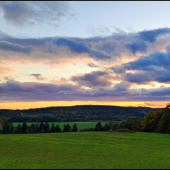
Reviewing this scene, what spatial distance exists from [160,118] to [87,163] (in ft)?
202

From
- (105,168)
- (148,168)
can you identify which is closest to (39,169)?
(105,168)

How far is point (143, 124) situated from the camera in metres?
80.6

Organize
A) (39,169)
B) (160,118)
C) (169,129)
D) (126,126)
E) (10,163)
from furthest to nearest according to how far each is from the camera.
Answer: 1. (126,126)
2. (160,118)
3. (169,129)
4. (10,163)
5. (39,169)

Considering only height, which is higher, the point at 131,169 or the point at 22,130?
the point at 131,169

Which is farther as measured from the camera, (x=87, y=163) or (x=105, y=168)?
(x=87, y=163)

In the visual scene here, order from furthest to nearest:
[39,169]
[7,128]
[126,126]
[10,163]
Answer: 1. [7,128]
2. [126,126]
3. [10,163]
4. [39,169]

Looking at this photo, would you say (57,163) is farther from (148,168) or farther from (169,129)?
(169,129)

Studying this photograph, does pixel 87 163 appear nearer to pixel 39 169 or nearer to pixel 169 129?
pixel 39 169

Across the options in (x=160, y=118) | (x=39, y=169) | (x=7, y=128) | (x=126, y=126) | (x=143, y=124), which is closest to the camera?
(x=39, y=169)

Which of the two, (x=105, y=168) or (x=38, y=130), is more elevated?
(x=105, y=168)

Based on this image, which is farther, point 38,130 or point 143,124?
point 38,130

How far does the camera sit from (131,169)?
16719mm

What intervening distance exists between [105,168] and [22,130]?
101m

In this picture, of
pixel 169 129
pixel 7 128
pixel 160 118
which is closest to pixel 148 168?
pixel 169 129
